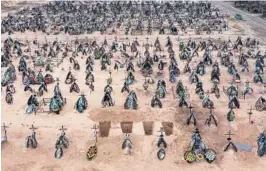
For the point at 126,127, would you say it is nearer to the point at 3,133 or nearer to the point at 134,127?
the point at 134,127

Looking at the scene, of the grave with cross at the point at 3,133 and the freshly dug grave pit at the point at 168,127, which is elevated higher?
the freshly dug grave pit at the point at 168,127

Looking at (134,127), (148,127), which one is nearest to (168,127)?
(148,127)

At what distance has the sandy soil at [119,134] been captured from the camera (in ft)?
110

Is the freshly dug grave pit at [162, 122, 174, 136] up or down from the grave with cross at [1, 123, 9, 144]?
up

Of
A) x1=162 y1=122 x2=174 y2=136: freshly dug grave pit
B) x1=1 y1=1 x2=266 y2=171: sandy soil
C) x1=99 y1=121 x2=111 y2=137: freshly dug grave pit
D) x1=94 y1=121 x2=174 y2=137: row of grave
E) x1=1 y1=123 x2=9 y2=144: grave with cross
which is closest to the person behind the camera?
x1=1 y1=1 x2=266 y2=171: sandy soil

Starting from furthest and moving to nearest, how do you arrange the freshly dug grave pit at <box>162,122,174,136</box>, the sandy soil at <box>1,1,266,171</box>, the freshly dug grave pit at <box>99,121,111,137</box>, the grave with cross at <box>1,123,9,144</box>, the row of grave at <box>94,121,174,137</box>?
the freshly dug grave pit at <box>162,122,174,136</box>, the row of grave at <box>94,121,174,137</box>, the freshly dug grave pit at <box>99,121,111,137</box>, the grave with cross at <box>1,123,9,144</box>, the sandy soil at <box>1,1,266,171</box>

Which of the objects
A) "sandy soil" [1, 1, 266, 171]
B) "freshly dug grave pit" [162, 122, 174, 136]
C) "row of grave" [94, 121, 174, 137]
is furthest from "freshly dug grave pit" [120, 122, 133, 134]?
"freshly dug grave pit" [162, 122, 174, 136]

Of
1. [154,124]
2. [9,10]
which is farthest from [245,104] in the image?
[9,10]

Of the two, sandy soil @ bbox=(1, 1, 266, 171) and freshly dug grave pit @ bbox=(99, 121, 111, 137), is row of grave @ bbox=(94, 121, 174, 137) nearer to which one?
freshly dug grave pit @ bbox=(99, 121, 111, 137)

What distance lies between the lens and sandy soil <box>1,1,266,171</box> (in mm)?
33531

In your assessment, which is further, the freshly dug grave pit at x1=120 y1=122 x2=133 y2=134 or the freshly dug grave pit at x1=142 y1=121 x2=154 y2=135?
the freshly dug grave pit at x1=120 y1=122 x2=133 y2=134

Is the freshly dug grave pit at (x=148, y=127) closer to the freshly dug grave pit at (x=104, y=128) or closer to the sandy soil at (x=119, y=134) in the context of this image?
the sandy soil at (x=119, y=134)

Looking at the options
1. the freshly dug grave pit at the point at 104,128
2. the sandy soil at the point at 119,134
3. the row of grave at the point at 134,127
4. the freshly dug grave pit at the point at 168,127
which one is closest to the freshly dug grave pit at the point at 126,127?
the row of grave at the point at 134,127

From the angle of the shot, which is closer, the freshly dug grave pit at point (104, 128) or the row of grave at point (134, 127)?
the freshly dug grave pit at point (104, 128)
